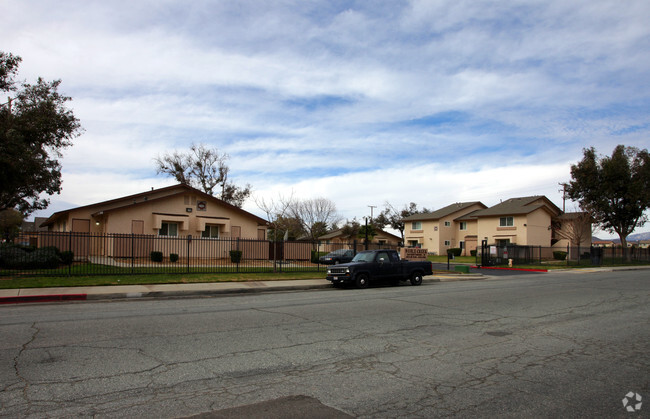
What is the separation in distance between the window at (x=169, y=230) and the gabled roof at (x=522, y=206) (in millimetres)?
37972

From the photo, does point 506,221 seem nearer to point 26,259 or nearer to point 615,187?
point 615,187

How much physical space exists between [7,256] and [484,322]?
853 inches

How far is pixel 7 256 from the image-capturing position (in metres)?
21.0

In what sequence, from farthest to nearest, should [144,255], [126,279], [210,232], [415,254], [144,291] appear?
[210,232], [144,255], [415,254], [126,279], [144,291]

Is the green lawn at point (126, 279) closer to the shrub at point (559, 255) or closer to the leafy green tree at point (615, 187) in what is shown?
the shrub at point (559, 255)

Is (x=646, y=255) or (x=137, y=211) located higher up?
(x=137, y=211)

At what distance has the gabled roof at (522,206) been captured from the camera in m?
51.8

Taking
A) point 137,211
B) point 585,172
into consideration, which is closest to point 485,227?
point 585,172

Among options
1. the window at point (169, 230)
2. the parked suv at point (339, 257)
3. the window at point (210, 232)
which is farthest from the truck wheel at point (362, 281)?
the window at point (169, 230)

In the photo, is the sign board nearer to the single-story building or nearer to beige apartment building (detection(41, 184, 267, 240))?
the single-story building

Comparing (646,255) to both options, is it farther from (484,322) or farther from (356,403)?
(356,403)

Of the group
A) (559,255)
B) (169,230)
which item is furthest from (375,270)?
(559,255)

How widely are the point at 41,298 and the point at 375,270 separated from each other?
12256mm

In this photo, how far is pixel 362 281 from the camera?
1898 centimetres
